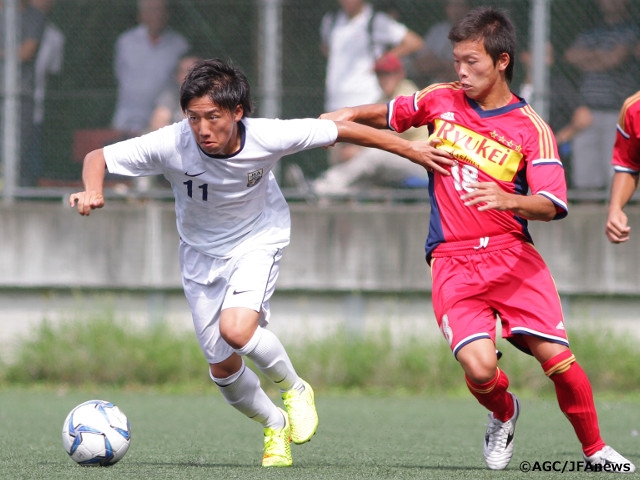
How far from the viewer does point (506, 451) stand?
5719 mm

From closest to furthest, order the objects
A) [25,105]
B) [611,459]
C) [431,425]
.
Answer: [611,459], [431,425], [25,105]

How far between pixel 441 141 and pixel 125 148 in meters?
1.57

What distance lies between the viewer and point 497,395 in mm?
5777

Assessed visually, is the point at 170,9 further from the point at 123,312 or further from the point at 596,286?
the point at 596,286

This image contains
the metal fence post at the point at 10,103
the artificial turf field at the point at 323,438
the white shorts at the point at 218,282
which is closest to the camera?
the artificial turf field at the point at 323,438

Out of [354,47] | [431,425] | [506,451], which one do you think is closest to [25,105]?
[354,47]

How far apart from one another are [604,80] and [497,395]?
15.1 ft

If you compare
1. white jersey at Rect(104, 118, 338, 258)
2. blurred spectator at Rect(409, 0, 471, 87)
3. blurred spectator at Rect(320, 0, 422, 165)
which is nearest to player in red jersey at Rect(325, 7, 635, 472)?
white jersey at Rect(104, 118, 338, 258)

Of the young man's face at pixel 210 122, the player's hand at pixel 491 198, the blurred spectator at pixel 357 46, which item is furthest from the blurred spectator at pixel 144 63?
the player's hand at pixel 491 198

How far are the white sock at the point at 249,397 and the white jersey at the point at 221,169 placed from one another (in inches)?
25.4

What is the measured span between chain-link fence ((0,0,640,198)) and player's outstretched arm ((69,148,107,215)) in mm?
4313

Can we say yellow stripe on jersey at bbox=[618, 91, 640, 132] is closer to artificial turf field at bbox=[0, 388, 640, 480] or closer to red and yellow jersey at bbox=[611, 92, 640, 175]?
red and yellow jersey at bbox=[611, 92, 640, 175]

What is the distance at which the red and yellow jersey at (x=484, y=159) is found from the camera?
18.5ft

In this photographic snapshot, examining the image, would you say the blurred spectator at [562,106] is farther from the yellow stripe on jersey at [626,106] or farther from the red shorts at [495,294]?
the red shorts at [495,294]
